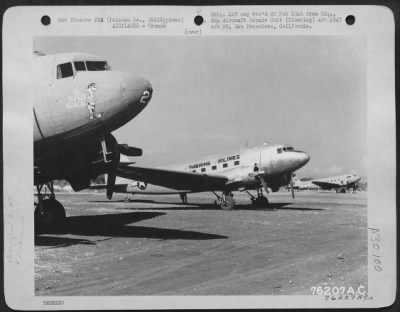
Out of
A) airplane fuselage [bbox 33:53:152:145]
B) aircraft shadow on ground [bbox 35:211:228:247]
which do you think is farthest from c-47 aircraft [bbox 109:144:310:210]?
airplane fuselage [bbox 33:53:152:145]

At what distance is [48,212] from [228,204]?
684 centimetres

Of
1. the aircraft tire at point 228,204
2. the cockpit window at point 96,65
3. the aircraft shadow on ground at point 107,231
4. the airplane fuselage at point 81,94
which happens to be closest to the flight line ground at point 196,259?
the aircraft shadow on ground at point 107,231

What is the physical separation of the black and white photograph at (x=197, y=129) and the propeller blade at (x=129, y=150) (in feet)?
0.07

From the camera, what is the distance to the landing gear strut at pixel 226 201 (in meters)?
11.7

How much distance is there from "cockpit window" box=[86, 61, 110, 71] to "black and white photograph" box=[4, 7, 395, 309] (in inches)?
1.1

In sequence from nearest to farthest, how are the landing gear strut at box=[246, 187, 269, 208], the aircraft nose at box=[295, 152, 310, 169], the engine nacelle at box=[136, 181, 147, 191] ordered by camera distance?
the aircraft nose at box=[295, 152, 310, 169] → the engine nacelle at box=[136, 181, 147, 191] → the landing gear strut at box=[246, 187, 269, 208]

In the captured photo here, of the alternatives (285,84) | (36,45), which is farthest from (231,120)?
(36,45)

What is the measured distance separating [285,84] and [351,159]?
1438 mm

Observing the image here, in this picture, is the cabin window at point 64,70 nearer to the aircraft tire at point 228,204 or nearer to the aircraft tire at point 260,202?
the aircraft tire at point 228,204

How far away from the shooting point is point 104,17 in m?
5.20

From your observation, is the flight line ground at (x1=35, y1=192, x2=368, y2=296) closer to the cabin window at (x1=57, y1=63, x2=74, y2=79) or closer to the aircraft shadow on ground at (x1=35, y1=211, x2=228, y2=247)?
the aircraft shadow on ground at (x1=35, y1=211, x2=228, y2=247)

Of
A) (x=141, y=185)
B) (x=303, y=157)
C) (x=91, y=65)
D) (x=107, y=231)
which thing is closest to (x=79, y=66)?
(x=91, y=65)

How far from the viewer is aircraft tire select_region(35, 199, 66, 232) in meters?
5.55

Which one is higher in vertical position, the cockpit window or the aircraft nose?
the cockpit window
